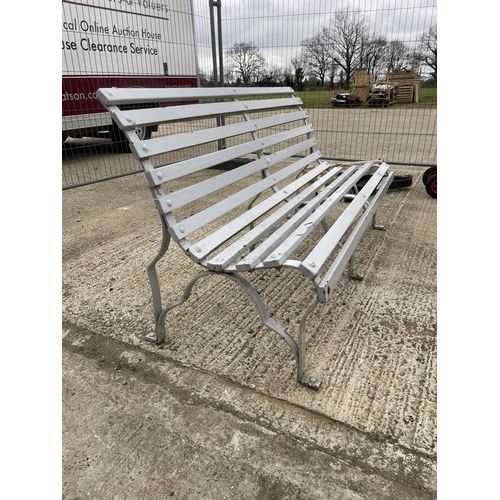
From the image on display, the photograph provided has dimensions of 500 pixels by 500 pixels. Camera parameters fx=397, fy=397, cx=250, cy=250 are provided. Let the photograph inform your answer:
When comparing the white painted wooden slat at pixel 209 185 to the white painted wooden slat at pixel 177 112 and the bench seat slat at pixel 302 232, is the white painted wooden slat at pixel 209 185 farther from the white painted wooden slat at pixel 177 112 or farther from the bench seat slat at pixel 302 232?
the bench seat slat at pixel 302 232

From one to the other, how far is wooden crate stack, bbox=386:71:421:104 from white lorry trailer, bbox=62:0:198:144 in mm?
3686

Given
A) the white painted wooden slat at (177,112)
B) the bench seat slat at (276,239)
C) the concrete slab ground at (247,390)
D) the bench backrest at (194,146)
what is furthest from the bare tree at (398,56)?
the bench seat slat at (276,239)

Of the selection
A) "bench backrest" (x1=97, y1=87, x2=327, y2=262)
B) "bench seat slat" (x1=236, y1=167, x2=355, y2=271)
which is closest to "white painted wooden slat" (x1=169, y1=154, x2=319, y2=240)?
"bench backrest" (x1=97, y1=87, x2=327, y2=262)

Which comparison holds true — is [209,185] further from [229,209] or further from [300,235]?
[300,235]

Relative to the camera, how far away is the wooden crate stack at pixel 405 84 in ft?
22.1

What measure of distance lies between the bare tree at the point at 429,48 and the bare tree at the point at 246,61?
2293 mm

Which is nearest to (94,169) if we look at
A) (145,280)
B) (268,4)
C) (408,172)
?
(268,4)

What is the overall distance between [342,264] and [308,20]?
5.33 m

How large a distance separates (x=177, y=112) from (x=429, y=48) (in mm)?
5273

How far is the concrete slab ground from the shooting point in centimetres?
144

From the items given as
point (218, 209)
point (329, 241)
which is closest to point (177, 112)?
point (218, 209)

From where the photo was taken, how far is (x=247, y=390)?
1828 mm

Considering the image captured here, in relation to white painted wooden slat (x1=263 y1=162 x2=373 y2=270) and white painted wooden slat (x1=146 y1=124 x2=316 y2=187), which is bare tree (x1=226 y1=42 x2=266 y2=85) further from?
white painted wooden slat (x1=263 y1=162 x2=373 y2=270)

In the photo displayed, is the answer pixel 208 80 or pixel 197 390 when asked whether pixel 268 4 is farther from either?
pixel 197 390
